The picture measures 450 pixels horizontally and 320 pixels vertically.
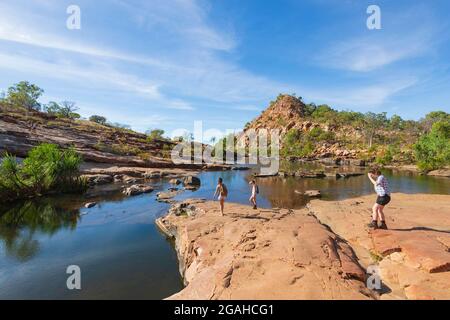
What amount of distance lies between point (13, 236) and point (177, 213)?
8.89 metres

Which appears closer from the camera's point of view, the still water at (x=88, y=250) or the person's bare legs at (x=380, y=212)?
the still water at (x=88, y=250)

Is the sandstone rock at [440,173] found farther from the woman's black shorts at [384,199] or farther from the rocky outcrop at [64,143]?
the woman's black shorts at [384,199]

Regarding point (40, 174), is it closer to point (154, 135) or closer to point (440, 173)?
point (440, 173)

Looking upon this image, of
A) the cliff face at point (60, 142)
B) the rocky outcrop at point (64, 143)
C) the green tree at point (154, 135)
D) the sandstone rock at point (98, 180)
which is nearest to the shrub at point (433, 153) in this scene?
the rocky outcrop at point (64, 143)

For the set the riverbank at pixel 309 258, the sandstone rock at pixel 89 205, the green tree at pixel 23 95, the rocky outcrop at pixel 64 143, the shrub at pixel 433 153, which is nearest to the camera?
the riverbank at pixel 309 258

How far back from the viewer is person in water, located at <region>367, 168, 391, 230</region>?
10258mm

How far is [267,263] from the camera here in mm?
7254

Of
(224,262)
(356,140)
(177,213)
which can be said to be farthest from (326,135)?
(224,262)

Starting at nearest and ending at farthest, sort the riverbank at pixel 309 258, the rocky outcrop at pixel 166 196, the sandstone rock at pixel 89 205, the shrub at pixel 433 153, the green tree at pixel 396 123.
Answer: the riverbank at pixel 309 258 < the sandstone rock at pixel 89 205 < the rocky outcrop at pixel 166 196 < the shrub at pixel 433 153 < the green tree at pixel 396 123

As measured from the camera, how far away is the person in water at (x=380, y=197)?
1026cm

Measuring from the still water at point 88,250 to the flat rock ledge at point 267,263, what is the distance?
161 centimetres

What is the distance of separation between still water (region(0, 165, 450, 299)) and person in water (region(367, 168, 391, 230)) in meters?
8.05

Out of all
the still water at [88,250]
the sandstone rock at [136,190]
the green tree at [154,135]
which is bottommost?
the still water at [88,250]

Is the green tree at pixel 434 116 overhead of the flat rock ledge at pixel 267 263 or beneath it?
overhead
